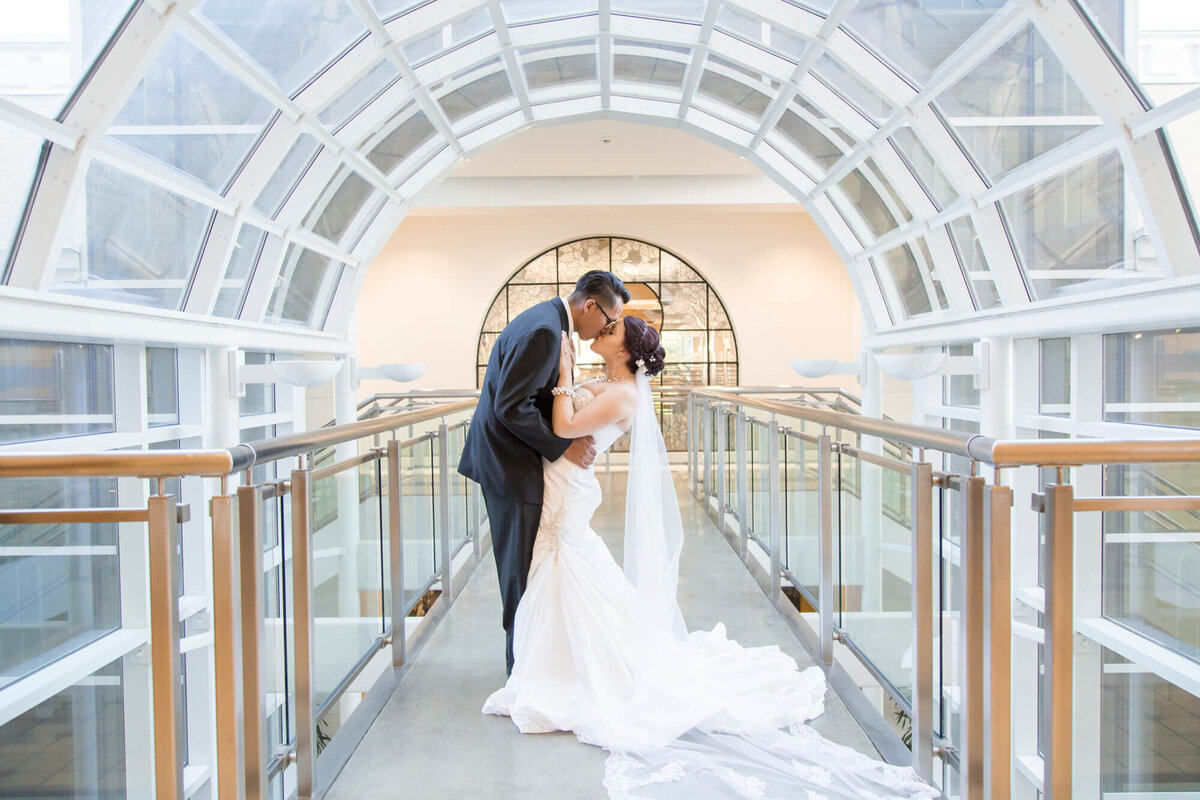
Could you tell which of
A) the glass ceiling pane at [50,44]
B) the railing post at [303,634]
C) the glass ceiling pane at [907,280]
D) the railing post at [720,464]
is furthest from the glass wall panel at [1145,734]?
the glass ceiling pane at [907,280]

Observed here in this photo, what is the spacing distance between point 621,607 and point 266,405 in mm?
7369

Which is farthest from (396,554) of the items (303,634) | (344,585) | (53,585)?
(53,585)

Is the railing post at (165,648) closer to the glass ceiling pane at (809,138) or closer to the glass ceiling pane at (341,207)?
the glass ceiling pane at (341,207)

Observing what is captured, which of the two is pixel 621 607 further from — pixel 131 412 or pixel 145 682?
pixel 131 412

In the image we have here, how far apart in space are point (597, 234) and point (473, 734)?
41.7ft

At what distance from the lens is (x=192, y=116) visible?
567 cm

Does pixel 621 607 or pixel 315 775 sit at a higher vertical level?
pixel 621 607

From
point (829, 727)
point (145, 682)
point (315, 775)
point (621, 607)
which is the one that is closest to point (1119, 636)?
point (829, 727)

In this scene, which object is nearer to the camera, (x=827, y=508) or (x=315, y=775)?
(x=315, y=775)

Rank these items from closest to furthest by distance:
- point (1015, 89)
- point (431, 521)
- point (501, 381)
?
point (501, 381)
point (431, 521)
point (1015, 89)

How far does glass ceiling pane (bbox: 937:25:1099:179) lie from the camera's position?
5371 millimetres

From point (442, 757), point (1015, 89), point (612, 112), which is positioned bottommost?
point (442, 757)

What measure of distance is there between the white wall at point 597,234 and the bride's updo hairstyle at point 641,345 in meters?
11.9

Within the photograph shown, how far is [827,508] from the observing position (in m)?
3.24
